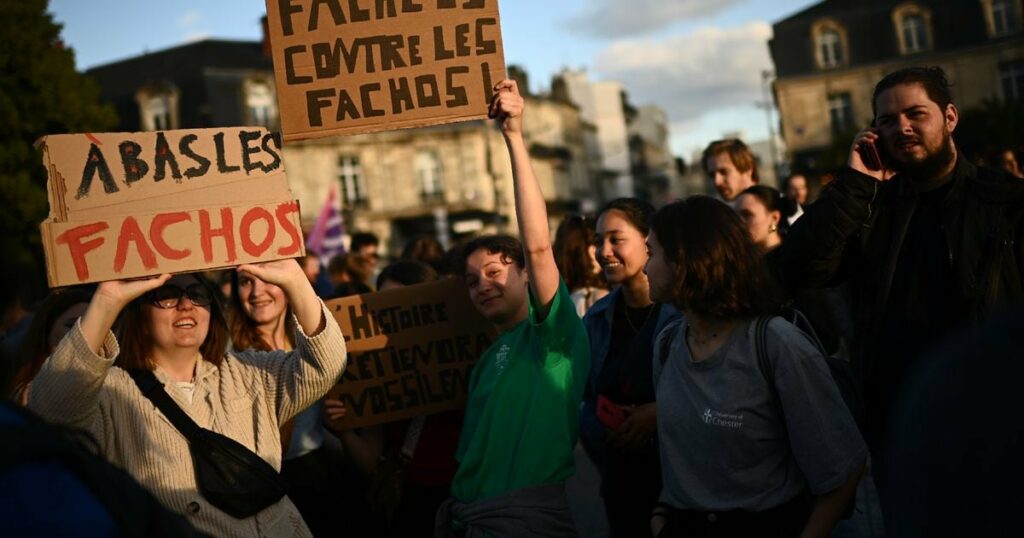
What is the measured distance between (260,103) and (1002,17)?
31.3m

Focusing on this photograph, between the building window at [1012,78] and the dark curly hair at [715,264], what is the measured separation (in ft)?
150

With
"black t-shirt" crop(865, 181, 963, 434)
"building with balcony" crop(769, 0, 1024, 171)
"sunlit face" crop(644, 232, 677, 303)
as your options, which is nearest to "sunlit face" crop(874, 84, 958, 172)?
"black t-shirt" crop(865, 181, 963, 434)

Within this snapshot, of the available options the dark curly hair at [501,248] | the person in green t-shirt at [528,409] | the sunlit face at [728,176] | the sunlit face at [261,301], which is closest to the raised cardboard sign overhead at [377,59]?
the person in green t-shirt at [528,409]

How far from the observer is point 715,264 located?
3.56m

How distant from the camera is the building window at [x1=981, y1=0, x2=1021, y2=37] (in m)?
43.8

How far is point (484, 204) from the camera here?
5031cm

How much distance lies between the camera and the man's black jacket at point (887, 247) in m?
3.63

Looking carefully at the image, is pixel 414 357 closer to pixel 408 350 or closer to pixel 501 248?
pixel 408 350

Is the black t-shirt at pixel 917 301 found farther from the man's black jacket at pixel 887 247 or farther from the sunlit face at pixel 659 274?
the sunlit face at pixel 659 274

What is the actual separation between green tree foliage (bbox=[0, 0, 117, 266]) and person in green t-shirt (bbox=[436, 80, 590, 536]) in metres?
23.9

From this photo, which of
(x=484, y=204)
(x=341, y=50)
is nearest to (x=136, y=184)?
(x=341, y=50)

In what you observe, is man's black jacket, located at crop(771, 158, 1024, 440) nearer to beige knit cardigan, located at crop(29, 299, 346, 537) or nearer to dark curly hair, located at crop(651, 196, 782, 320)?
dark curly hair, located at crop(651, 196, 782, 320)

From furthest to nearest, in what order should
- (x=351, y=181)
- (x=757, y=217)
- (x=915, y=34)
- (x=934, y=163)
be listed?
(x=351, y=181)
(x=915, y=34)
(x=757, y=217)
(x=934, y=163)

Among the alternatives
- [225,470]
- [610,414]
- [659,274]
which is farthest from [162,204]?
[610,414]
